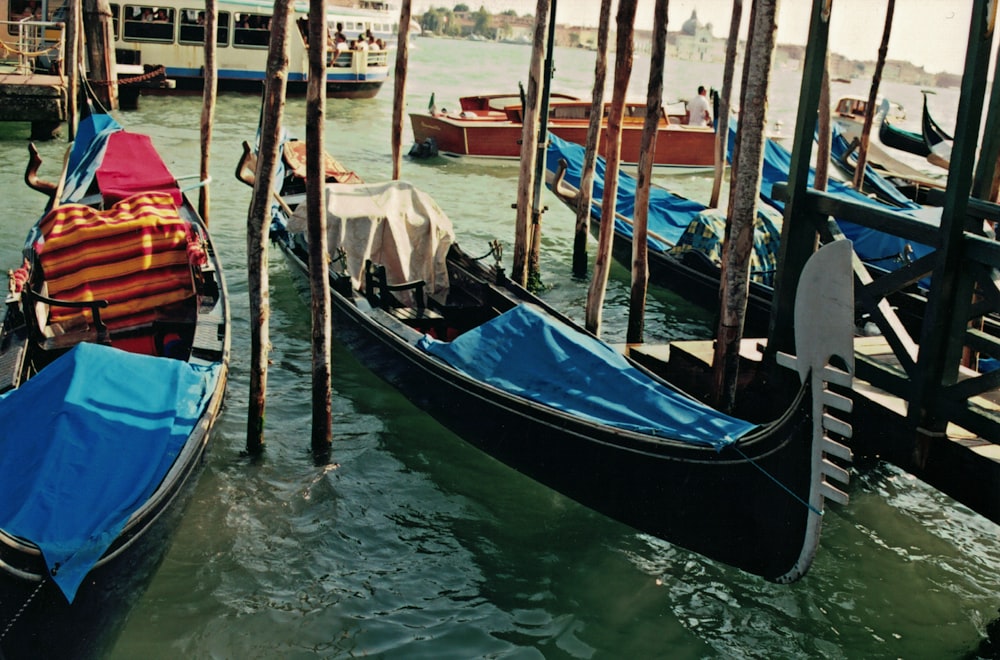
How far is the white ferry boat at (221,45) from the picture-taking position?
20.7 meters

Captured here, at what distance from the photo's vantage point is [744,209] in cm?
513

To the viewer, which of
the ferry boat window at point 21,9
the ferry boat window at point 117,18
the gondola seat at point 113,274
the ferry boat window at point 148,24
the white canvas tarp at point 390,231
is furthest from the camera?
the ferry boat window at point 148,24

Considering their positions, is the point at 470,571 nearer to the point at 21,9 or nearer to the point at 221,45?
the point at 221,45

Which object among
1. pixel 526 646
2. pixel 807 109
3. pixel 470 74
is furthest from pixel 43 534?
pixel 470 74

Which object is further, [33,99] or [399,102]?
[33,99]

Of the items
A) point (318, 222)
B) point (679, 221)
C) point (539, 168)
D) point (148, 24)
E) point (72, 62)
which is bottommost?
point (679, 221)

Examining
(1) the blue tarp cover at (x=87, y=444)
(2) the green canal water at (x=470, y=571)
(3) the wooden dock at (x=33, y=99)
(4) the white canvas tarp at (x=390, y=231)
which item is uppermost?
(3) the wooden dock at (x=33, y=99)

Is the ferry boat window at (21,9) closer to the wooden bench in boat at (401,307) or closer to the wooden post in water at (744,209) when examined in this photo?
the wooden bench in boat at (401,307)

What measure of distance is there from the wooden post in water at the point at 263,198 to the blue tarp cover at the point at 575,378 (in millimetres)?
1011

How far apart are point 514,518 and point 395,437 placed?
119 cm

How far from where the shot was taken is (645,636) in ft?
14.8

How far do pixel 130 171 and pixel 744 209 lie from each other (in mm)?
5378

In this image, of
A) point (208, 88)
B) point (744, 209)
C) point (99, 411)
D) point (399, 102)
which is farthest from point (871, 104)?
point (99, 411)

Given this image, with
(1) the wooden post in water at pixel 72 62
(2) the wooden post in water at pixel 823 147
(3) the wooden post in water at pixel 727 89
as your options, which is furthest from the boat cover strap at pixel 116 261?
(1) the wooden post in water at pixel 72 62
